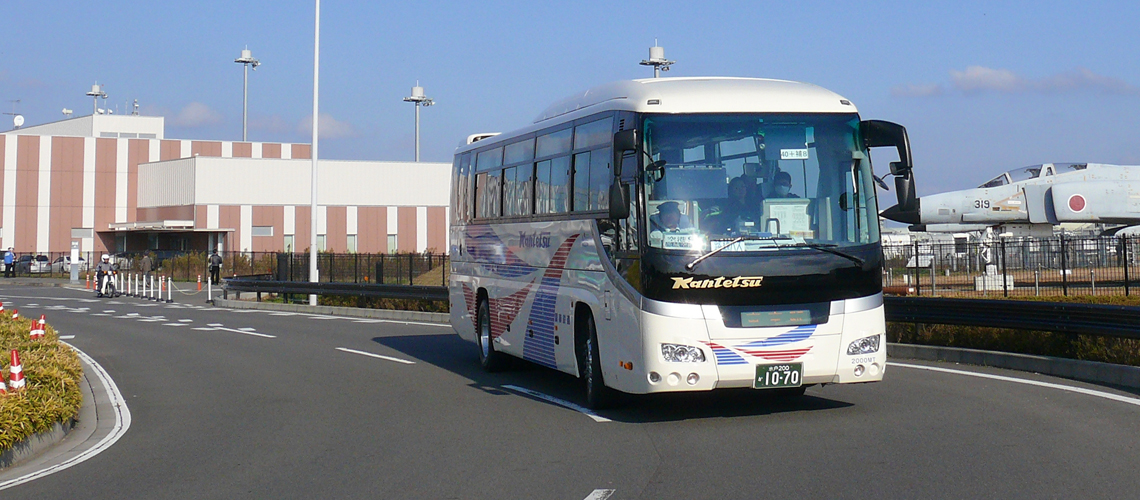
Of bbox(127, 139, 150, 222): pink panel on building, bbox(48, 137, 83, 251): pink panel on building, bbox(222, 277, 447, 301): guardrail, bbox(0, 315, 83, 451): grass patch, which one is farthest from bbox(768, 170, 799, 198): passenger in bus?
bbox(48, 137, 83, 251): pink panel on building

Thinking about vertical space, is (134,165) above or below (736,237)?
above

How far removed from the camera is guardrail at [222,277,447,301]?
83.7 ft

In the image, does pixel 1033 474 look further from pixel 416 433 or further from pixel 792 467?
pixel 416 433

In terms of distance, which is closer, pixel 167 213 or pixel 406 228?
pixel 167 213

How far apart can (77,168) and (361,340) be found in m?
62.0

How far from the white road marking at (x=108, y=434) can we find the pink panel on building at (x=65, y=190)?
6397 cm

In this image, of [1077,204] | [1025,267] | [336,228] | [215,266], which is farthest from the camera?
[336,228]

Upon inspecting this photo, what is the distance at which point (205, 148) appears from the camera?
268ft

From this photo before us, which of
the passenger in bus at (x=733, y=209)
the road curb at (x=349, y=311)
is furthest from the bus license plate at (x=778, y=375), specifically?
the road curb at (x=349, y=311)

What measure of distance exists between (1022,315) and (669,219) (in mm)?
5920

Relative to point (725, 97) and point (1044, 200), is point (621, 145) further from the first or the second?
point (1044, 200)

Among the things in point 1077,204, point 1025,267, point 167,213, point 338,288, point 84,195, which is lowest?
point 338,288

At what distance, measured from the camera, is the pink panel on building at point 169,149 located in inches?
3071

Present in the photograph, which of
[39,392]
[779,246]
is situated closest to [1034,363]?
[779,246]
